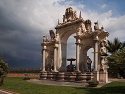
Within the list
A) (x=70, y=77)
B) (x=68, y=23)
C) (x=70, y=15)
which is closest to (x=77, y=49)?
(x=70, y=77)

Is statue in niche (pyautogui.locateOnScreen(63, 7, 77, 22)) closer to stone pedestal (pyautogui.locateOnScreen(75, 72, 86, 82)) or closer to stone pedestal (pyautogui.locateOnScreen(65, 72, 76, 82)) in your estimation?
stone pedestal (pyautogui.locateOnScreen(65, 72, 76, 82))

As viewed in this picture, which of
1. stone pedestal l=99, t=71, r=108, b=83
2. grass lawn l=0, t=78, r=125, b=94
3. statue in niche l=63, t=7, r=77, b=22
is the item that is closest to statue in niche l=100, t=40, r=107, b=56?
stone pedestal l=99, t=71, r=108, b=83

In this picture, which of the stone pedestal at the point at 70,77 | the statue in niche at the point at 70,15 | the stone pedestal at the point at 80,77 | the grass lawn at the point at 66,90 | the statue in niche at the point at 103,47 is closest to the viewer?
the grass lawn at the point at 66,90

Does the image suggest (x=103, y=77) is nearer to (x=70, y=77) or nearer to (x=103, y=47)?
(x=103, y=47)

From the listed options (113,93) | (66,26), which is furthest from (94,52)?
(113,93)

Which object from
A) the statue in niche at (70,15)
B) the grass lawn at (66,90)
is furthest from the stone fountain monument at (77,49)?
the grass lawn at (66,90)

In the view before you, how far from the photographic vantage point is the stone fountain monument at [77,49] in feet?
106

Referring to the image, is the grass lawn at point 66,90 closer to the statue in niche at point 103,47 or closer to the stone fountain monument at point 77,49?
the stone fountain monument at point 77,49

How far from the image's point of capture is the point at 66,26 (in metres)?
39.5

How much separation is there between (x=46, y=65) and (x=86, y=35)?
13.0 metres

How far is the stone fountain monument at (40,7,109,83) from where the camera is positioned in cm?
3231

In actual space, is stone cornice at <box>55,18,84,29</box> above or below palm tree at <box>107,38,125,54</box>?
above

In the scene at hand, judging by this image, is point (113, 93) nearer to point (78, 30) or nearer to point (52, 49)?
point (78, 30)

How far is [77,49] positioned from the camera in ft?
118
